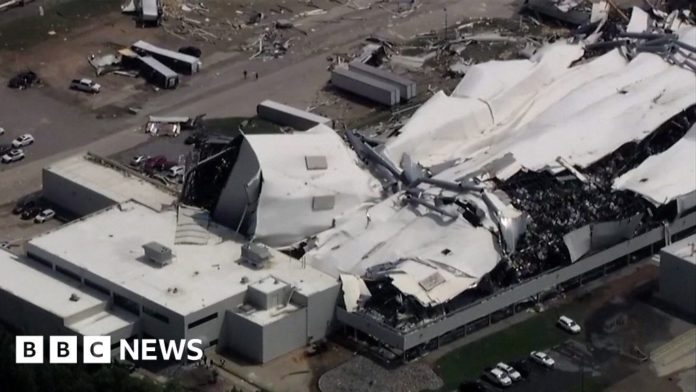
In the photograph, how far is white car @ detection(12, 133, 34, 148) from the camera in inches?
2992

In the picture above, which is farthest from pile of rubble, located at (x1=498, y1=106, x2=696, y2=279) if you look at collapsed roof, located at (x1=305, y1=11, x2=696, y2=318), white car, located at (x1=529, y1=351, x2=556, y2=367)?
white car, located at (x1=529, y1=351, x2=556, y2=367)

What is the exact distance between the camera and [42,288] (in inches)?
2438

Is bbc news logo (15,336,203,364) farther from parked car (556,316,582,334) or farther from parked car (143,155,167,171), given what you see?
parked car (143,155,167,171)

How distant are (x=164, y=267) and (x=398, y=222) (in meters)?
8.28

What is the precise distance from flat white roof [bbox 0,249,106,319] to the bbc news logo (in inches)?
43.8

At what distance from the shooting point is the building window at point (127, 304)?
199 ft

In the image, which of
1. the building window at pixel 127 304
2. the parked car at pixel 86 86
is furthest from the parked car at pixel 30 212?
the parked car at pixel 86 86

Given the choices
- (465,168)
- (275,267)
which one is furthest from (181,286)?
(465,168)

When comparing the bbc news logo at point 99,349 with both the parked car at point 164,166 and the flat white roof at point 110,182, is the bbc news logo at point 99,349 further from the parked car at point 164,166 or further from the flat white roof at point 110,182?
the parked car at point 164,166

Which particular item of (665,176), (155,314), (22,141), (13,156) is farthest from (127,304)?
(665,176)

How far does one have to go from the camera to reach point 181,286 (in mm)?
61094

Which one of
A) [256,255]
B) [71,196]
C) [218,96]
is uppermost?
Result: [256,255]

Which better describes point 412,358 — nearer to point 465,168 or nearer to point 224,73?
point 465,168

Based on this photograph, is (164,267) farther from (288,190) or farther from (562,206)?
(562,206)
